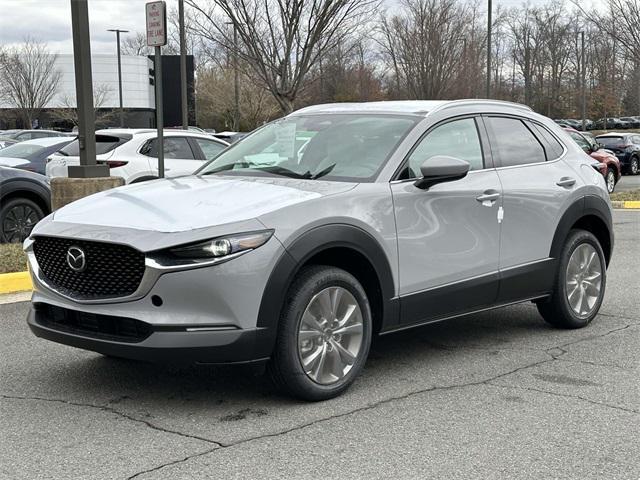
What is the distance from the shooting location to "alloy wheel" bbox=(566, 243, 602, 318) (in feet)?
20.5

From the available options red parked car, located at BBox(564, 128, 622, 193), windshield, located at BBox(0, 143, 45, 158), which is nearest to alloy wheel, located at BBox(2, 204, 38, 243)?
windshield, located at BBox(0, 143, 45, 158)

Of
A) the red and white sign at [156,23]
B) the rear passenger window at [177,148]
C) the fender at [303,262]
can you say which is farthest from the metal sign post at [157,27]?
the fender at [303,262]

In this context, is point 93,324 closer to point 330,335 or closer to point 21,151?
point 330,335

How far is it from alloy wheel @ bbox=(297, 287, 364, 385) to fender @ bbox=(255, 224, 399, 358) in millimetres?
212

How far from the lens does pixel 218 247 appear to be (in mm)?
4098

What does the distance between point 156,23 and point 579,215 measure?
5.83m

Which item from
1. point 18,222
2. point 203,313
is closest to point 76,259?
point 203,313

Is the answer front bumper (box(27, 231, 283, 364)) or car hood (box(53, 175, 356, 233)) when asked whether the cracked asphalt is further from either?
car hood (box(53, 175, 356, 233))

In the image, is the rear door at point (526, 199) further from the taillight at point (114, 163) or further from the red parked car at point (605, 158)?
the red parked car at point (605, 158)

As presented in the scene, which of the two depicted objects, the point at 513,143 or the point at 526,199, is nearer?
the point at 526,199

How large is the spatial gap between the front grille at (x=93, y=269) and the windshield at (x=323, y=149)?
1.29 metres

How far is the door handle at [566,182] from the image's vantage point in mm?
6121

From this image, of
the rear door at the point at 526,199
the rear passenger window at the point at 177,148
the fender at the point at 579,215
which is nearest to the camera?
the rear door at the point at 526,199

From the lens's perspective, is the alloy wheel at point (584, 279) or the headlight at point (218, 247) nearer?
the headlight at point (218, 247)
